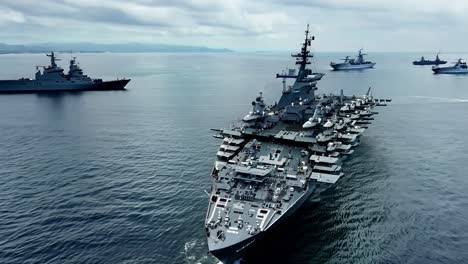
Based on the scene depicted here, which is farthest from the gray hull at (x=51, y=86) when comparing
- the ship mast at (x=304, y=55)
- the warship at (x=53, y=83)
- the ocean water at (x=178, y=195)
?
the ship mast at (x=304, y=55)

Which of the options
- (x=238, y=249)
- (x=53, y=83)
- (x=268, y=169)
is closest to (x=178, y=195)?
(x=268, y=169)

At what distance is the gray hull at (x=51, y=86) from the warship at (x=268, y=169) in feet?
361

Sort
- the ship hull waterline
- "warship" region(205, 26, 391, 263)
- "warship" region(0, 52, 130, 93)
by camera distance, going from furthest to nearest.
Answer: "warship" region(0, 52, 130, 93)
"warship" region(205, 26, 391, 263)
the ship hull waterline

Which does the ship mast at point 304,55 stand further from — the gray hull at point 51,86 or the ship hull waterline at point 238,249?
the gray hull at point 51,86

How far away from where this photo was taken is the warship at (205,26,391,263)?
3784cm

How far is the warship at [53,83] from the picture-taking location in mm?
153125

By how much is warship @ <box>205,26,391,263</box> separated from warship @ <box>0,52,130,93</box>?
111383 mm

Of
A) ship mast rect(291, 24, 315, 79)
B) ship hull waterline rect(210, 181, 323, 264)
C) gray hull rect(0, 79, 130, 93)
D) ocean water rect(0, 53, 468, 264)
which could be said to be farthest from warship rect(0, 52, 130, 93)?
ship hull waterline rect(210, 181, 323, 264)

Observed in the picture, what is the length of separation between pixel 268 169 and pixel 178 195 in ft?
46.4

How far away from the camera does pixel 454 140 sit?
81438 millimetres

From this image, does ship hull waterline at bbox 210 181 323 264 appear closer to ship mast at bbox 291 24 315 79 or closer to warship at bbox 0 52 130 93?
ship mast at bbox 291 24 315 79

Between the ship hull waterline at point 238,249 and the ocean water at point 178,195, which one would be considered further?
the ocean water at point 178,195

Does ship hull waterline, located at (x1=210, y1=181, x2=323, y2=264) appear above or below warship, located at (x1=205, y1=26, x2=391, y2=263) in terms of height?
below

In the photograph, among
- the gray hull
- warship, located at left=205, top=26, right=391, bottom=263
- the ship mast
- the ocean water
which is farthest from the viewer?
the gray hull
